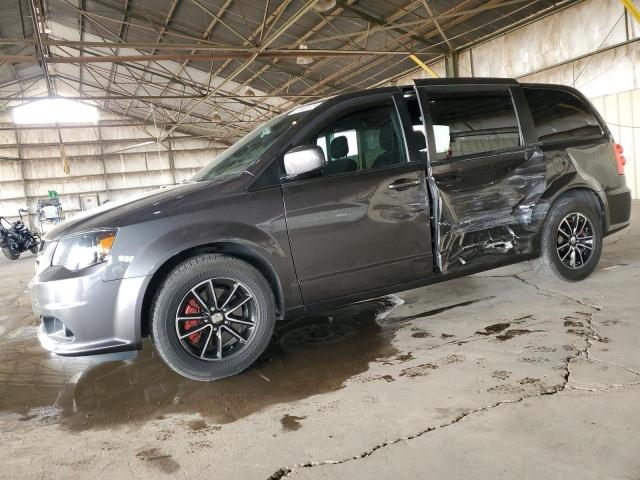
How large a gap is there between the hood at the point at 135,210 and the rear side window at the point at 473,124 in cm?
155

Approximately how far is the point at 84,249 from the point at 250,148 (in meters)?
1.26

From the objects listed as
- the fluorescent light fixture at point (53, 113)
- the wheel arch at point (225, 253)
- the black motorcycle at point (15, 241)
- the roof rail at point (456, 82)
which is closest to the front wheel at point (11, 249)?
the black motorcycle at point (15, 241)

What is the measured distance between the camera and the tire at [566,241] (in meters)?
3.95

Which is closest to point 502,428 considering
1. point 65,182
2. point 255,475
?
point 255,475

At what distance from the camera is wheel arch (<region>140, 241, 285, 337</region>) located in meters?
2.79

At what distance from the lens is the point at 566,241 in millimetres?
4102

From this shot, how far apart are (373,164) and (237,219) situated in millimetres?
1000

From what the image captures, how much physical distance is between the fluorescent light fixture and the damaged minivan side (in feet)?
79.4

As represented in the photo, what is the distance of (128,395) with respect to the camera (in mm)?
2863

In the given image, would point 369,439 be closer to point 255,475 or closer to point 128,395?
point 255,475

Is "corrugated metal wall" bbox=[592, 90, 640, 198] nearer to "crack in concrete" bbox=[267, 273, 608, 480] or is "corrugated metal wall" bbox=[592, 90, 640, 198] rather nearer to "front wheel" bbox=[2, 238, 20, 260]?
"crack in concrete" bbox=[267, 273, 608, 480]

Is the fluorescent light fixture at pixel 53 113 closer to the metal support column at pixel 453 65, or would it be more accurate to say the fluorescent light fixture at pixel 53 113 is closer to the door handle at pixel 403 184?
the metal support column at pixel 453 65

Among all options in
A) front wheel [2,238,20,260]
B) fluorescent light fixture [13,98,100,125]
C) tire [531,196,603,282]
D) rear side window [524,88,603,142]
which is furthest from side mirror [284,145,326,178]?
fluorescent light fixture [13,98,100,125]

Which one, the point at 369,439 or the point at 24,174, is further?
the point at 24,174
